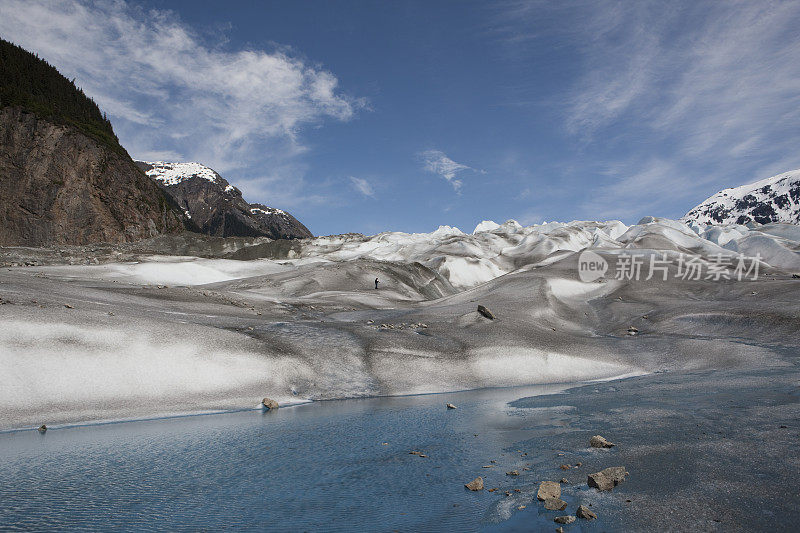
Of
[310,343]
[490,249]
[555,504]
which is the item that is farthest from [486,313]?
[490,249]

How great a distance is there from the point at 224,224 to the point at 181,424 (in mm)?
199577

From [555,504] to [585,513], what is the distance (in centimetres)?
45

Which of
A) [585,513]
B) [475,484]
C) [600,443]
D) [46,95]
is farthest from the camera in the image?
[46,95]

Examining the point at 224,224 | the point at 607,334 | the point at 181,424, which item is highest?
the point at 224,224

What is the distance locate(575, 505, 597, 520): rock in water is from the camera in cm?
583

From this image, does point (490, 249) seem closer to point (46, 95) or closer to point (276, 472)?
point (46, 95)

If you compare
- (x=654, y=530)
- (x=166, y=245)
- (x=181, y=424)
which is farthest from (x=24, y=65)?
(x=654, y=530)

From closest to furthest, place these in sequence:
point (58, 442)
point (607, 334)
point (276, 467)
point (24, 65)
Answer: point (276, 467)
point (58, 442)
point (607, 334)
point (24, 65)

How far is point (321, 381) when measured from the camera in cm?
1628

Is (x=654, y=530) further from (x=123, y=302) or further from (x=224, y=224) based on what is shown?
(x=224, y=224)

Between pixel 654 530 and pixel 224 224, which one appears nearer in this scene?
pixel 654 530

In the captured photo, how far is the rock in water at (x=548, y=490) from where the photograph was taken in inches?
254

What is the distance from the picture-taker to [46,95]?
81.6 meters

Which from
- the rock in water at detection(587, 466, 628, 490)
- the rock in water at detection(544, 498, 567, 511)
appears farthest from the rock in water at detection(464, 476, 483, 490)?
the rock in water at detection(587, 466, 628, 490)
